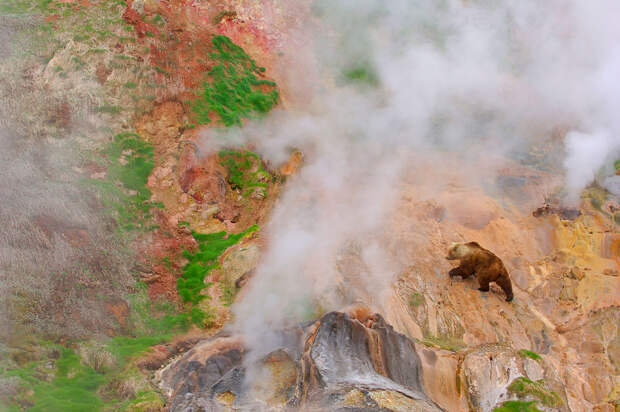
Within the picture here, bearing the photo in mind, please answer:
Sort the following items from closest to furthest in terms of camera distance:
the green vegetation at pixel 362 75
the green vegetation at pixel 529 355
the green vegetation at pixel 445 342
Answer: the green vegetation at pixel 529 355 < the green vegetation at pixel 445 342 < the green vegetation at pixel 362 75


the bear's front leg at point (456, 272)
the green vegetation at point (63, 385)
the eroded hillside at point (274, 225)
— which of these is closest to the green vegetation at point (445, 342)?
the eroded hillside at point (274, 225)

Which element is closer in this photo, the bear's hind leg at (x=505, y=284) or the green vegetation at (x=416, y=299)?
the green vegetation at (x=416, y=299)

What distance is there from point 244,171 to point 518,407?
766cm

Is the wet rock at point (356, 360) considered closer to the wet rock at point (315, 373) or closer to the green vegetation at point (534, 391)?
the wet rock at point (315, 373)

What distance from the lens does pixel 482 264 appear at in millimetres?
8312

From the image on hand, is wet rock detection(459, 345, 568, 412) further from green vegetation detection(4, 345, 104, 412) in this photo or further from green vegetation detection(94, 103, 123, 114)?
green vegetation detection(94, 103, 123, 114)

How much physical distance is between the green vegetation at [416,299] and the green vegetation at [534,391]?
226cm

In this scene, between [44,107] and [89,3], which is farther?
[89,3]

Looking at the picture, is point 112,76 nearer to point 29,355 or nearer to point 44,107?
point 44,107

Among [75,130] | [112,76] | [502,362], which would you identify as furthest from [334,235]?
[112,76]

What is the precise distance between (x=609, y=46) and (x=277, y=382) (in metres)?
15.5

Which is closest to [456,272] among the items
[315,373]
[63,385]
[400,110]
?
[315,373]

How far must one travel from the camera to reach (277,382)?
220 inches

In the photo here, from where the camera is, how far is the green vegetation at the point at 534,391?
18.8 feet
